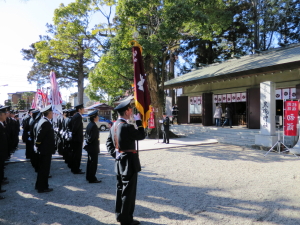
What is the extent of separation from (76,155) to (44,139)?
152cm

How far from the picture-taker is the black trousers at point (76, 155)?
6176 millimetres

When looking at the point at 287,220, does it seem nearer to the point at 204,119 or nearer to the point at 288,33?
the point at 204,119

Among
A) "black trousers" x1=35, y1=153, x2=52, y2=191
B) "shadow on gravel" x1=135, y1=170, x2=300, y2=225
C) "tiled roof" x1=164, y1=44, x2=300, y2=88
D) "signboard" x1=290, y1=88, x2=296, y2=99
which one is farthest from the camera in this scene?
"signboard" x1=290, y1=88, x2=296, y2=99

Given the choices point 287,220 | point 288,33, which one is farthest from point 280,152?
point 288,33

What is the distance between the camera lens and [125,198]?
3.18m

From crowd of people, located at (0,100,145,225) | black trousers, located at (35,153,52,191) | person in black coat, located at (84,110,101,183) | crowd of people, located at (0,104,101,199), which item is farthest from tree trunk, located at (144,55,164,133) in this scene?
black trousers, located at (35,153,52,191)

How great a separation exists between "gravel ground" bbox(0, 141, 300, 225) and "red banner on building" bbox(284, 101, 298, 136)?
1.73m

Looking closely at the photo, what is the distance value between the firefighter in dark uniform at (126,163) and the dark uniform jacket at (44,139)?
214 cm

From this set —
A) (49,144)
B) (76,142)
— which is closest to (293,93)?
(76,142)

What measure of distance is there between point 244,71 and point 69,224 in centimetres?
1135

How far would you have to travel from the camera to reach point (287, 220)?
3.36 m

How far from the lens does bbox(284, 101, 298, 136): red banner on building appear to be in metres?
8.52

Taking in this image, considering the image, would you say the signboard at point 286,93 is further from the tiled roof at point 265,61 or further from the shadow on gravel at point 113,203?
the shadow on gravel at point 113,203

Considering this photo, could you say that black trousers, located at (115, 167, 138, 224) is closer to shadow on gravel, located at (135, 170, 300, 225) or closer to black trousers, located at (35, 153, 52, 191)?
shadow on gravel, located at (135, 170, 300, 225)
